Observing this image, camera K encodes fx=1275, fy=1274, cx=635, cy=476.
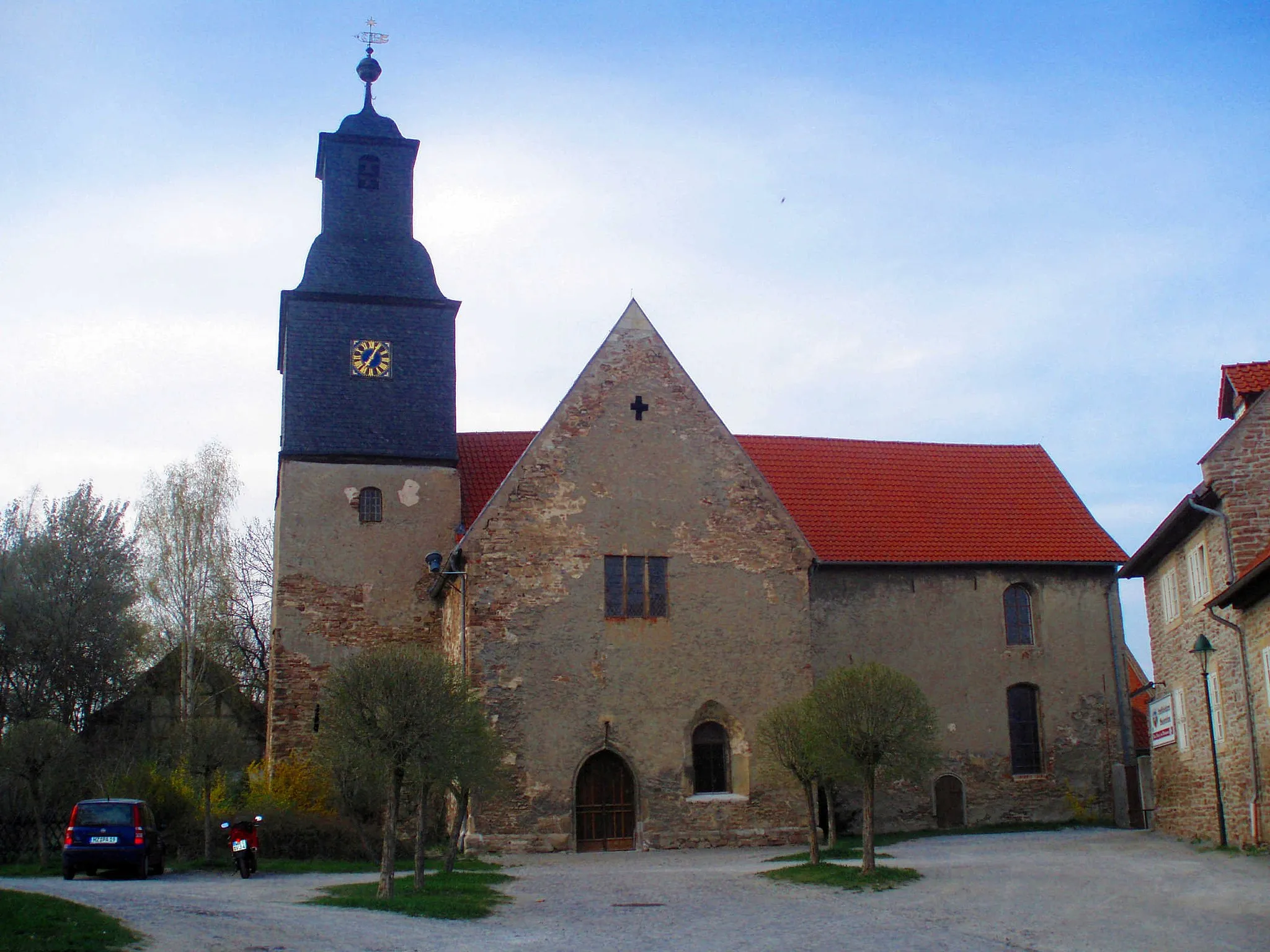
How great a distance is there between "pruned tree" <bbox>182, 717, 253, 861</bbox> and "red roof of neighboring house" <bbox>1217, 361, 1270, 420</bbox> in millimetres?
18533

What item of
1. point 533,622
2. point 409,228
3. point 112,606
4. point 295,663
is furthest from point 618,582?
point 112,606

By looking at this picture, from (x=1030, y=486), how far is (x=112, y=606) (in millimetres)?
26079

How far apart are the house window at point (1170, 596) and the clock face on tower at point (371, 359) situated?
1735 centimetres

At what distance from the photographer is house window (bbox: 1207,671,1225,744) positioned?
20.9m

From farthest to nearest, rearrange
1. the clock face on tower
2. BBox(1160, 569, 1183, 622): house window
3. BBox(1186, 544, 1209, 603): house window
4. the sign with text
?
the clock face on tower → the sign with text → BBox(1160, 569, 1183, 622): house window → BBox(1186, 544, 1209, 603): house window

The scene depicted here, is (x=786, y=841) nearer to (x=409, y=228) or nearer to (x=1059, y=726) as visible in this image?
(x=1059, y=726)

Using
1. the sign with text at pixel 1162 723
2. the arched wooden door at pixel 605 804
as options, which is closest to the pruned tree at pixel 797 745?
the arched wooden door at pixel 605 804

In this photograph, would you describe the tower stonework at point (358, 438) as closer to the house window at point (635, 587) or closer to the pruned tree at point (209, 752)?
the pruned tree at point (209, 752)

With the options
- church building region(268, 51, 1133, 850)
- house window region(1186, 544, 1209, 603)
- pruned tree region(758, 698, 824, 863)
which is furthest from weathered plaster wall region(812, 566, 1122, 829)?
house window region(1186, 544, 1209, 603)

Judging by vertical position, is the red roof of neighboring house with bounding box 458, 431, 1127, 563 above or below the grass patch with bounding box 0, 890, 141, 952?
above

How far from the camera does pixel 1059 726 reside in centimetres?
2925

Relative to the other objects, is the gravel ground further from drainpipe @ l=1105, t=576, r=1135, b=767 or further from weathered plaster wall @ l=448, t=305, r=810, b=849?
drainpipe @ l=1105, t=576, r=1135, b=767

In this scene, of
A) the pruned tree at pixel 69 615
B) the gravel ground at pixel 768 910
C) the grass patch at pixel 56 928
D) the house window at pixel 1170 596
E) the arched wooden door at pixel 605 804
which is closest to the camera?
the grass patch at pixel 56 928

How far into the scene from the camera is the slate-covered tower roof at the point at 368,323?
29.4 metres
